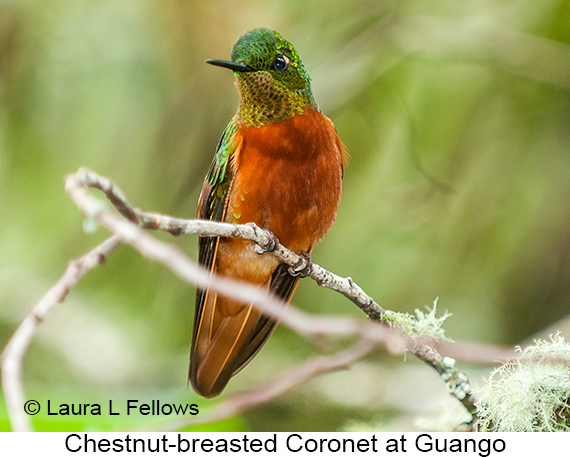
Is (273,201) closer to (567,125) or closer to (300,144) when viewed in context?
(300,144)

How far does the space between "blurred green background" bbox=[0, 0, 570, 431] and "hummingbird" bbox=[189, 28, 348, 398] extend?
588 millimetres

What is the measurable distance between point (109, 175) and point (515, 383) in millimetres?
1643

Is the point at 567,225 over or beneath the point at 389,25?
beneath

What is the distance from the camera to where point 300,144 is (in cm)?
149

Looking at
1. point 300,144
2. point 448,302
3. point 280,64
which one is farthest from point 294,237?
point 448,302

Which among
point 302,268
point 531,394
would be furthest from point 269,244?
point 531,394

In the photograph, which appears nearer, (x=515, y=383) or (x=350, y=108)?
(x=515, y=383)

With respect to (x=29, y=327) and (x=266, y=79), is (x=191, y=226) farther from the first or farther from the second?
(x=266, y=79)

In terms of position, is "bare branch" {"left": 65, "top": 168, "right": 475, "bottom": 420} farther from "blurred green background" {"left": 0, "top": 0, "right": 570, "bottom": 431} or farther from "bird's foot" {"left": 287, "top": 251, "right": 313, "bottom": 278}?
"blurred green background" {"left": 0, "top": 0, "right": 570, "bottom": 431}

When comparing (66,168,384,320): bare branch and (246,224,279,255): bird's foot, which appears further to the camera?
(246,224,279,255): bird's foot

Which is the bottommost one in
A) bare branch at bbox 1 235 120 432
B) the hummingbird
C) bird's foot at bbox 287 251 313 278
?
bare branch at bbox 1 235 120 432

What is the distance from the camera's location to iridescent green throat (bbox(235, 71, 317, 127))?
1495mm

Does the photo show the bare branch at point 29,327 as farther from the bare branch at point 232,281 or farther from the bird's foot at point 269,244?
the bird's foot at point 269,244

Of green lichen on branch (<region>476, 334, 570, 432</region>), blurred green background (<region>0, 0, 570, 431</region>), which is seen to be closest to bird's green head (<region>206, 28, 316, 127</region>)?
blurred green background (<region>0, 0, 570, 431</region>)
